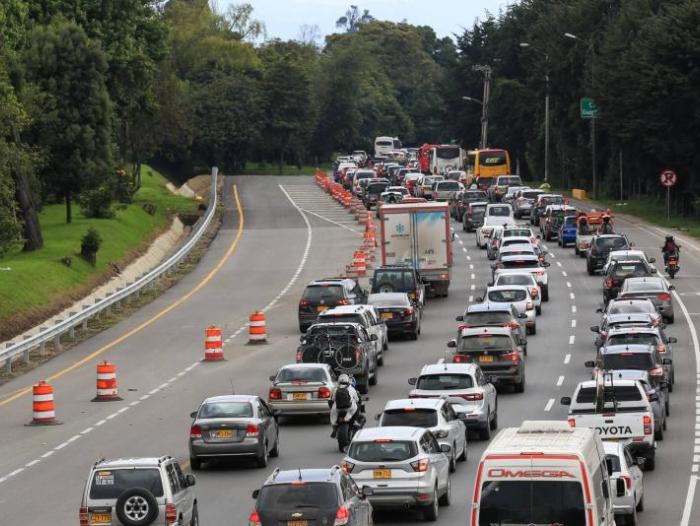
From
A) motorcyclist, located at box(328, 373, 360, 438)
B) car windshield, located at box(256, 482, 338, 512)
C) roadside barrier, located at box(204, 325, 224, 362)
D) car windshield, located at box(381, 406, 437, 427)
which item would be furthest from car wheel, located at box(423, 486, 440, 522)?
roadside barrier, located at box(204, 325, 224, 362)

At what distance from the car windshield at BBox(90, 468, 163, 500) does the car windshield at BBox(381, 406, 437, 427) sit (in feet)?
22.5

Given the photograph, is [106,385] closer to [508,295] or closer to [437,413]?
[437,413]

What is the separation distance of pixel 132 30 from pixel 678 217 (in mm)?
31341

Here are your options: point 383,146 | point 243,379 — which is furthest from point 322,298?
point 383,146

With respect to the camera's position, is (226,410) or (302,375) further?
(302,375)

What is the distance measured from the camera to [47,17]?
275 feet

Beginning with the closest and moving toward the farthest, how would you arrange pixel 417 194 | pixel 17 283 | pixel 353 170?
pixel 17 283 < pixel 417 194 < pixel 353 170

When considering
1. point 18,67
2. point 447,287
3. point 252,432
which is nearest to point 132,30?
point 18,67

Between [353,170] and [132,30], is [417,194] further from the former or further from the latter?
[132,30]

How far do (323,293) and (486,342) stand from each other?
40.4 feet

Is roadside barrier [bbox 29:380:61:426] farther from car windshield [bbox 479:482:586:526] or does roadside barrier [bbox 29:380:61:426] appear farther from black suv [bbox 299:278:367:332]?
car windshield [bbox 479:482:586:526]

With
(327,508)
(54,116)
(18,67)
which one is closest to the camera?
(327,508)

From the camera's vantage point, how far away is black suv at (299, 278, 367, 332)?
50.7 m

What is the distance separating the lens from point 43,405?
36688mm
